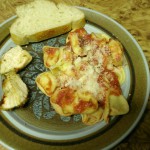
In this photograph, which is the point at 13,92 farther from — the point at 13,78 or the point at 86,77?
the point at 86,77

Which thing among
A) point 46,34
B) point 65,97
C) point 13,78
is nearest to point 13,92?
point 13,78

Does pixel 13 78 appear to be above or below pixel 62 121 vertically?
above

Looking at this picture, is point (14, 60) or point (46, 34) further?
point (46, 34)

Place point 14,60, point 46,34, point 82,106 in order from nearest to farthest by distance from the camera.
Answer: point 82,106, point 14,60, point 46,34

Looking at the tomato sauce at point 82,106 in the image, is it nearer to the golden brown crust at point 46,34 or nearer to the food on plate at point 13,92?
the food on plate at point 13,92

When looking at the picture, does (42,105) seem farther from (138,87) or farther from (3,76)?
(138,87)

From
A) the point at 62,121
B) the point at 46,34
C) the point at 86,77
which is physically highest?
the point at 46,34

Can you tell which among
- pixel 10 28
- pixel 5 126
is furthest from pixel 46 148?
pixel 10 28
